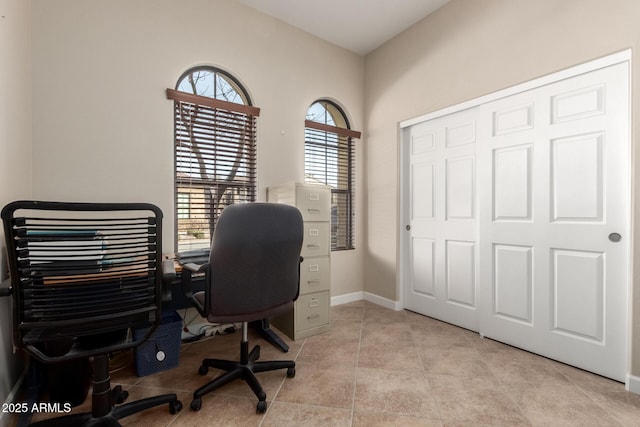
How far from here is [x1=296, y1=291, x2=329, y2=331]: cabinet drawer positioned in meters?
2.53

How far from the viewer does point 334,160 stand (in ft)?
11.5

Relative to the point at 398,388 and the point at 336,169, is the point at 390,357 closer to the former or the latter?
the point at 398,388

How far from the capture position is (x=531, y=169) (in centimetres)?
225

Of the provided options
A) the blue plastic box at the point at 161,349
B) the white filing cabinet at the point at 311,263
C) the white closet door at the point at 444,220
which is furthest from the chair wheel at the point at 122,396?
the white closet door at the point at 444,220

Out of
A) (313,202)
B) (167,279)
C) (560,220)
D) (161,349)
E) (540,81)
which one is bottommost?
(161,349)

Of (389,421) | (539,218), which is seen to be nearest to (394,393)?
(389,421)

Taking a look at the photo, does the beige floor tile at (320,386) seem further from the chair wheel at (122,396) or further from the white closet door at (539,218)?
the white closet door at (539,218)

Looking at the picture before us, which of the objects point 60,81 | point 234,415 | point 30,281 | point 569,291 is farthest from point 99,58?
point 569,291

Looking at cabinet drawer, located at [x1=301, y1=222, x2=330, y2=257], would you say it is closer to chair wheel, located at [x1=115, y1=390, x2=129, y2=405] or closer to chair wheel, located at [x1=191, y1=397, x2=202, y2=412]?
chair wheel, located at [x1=191, y1=397, x2=202, y2=412]

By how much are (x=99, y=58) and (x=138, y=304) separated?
189 cm

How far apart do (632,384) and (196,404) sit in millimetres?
2531

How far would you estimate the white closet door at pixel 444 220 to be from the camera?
8.86ft

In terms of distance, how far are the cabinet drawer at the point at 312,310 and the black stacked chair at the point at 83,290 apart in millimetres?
1267

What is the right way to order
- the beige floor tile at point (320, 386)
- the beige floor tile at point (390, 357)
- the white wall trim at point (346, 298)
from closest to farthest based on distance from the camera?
→ the beige floor tile at point (320, 386) → the beige floor tile at point (390, 357) → the white wall trim at point (346, 298)
